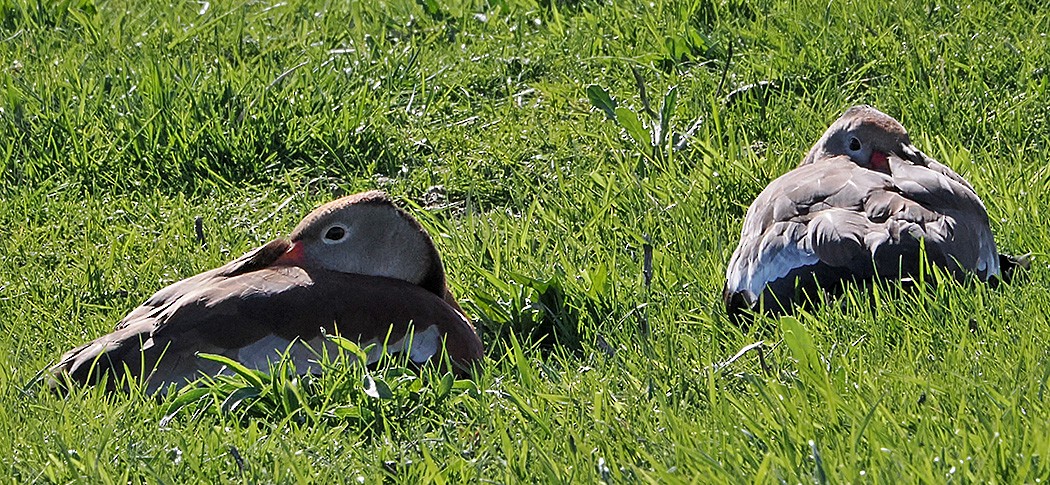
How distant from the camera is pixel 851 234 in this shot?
441 cm

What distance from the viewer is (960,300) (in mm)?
3957

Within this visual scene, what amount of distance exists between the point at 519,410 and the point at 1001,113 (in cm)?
307

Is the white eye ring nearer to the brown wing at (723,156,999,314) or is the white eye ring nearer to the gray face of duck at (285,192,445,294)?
the gray face of duck at (285,192,445,294)

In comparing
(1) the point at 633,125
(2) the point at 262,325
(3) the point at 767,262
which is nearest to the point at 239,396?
(2) the point at 262,325

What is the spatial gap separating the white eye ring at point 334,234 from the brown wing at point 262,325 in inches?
5.3

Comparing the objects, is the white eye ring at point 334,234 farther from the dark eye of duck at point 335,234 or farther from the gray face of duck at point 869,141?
the gray face of duck at point 869,141

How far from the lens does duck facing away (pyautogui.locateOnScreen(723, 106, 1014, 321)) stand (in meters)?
4.38

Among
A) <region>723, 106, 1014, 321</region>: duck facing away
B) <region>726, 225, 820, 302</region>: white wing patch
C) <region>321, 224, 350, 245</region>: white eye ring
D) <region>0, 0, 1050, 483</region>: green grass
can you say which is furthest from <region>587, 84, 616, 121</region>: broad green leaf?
<region>321, 224, 350, 245</region>: white eye ring

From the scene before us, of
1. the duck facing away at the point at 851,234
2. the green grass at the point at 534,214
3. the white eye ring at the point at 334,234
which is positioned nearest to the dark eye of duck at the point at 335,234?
the white eye ring at the point at 334,234

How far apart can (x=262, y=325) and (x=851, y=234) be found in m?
1.84

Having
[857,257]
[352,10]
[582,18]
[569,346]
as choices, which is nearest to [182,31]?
[352,10]

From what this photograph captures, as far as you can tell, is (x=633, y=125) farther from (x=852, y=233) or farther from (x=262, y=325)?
(x=262, y=325)

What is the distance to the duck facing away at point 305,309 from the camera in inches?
159

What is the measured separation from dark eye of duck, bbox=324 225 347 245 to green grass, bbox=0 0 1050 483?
0.53 metres
